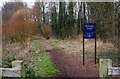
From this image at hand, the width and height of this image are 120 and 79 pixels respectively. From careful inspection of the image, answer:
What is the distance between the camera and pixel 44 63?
1.15 m

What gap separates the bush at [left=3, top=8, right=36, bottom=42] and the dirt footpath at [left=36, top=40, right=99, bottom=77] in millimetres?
145

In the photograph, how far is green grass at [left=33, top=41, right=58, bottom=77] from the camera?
1.14 meters

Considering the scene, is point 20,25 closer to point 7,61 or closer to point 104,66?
point 7,61

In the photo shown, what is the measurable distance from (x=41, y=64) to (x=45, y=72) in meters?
0.07

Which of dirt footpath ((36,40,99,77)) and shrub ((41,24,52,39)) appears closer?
shrub ((41,24,52,39))

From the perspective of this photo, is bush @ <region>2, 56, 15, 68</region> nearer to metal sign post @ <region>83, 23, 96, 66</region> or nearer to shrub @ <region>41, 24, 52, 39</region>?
shrub @ <region>41, 24, 52, 39</region>

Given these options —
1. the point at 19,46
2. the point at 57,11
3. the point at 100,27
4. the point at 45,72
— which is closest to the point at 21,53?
the point at 19,46

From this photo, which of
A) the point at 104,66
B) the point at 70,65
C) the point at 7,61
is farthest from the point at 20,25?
the point at 104,66

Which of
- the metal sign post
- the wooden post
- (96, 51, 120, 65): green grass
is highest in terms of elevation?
the metal sign post

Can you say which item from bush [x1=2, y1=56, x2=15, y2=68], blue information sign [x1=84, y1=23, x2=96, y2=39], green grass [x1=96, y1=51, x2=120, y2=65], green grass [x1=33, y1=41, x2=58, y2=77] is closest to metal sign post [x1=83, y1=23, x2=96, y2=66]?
blue information sign [x1=84, y1=23, x2=96, y2=39]

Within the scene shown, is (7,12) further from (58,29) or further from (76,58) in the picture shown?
(76,58)

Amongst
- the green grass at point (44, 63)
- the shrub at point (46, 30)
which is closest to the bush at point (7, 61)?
the green grass at point (44, 63)

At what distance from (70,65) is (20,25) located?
16.9 inches

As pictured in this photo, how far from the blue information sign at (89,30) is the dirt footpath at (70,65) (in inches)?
6.9
